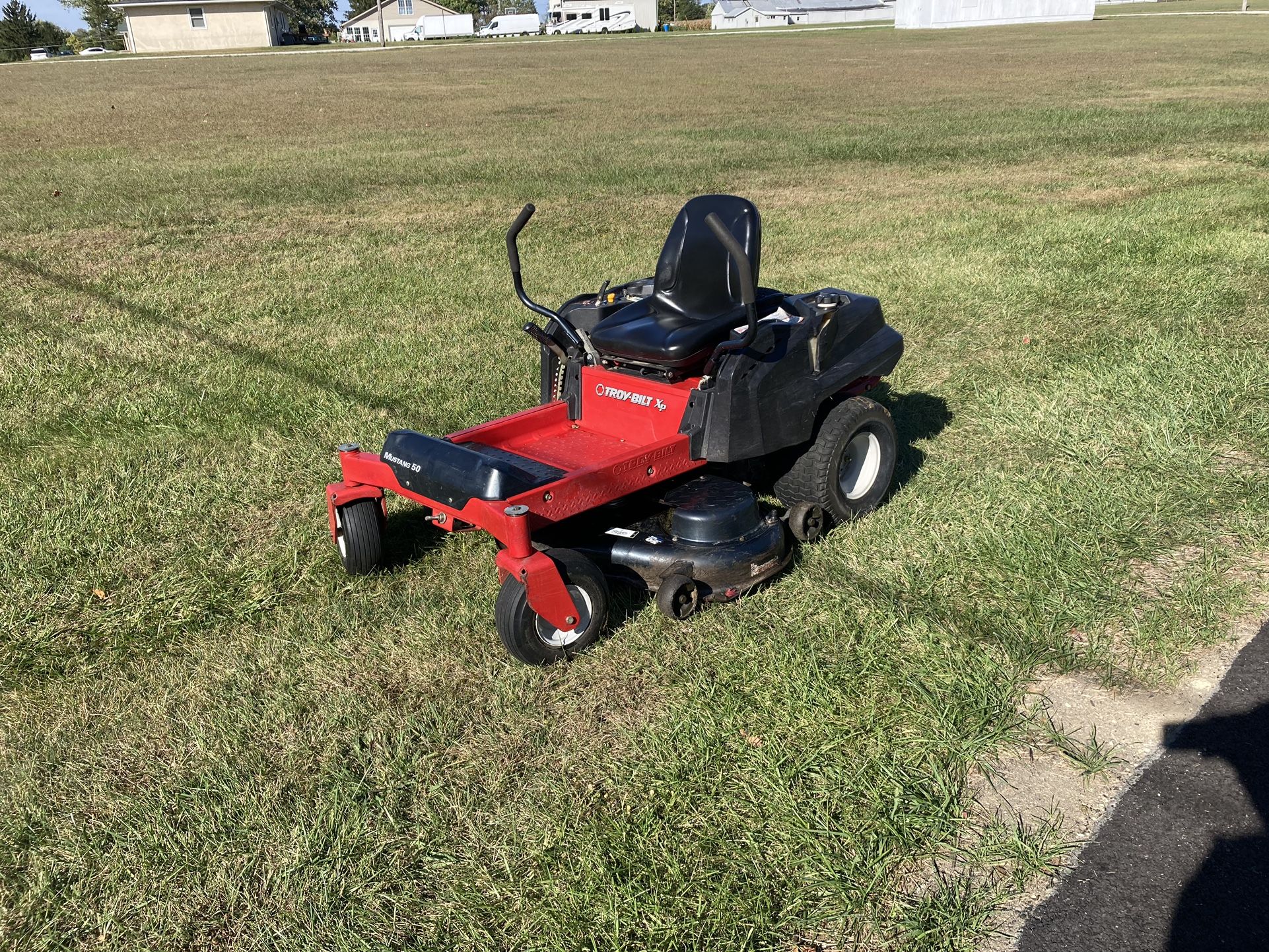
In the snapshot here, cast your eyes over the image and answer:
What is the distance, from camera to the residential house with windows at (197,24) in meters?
70.9

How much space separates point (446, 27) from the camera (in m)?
81.1

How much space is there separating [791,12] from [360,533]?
291ft

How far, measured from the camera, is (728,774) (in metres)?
2.89

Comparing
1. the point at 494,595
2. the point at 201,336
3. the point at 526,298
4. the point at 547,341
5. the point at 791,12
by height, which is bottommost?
the point at 494,595

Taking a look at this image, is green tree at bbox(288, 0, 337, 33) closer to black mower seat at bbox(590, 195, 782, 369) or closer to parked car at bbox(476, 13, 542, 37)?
parked car at bbox(476, 13, 542, 37)

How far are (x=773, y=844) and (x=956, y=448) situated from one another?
3.02m

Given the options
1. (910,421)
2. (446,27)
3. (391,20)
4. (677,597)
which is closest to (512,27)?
(446,27)

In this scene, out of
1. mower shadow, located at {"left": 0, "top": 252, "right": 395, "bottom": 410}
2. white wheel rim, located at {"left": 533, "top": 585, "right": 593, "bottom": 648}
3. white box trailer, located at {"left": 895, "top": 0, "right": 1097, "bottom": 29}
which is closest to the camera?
white wheel rim, located at {"left": 533, "top": 585, "right": 593, "bottom": 648}

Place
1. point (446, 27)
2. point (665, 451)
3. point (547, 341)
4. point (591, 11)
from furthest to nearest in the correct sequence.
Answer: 1. point (591, 11)
2. point (446, 27)
3. point (547, 341)
4. point (665, 451)

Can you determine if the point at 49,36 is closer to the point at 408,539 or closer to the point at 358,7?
the point at 358,7

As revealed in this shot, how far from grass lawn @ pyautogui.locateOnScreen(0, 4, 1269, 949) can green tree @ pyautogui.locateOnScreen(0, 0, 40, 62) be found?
80006 mm

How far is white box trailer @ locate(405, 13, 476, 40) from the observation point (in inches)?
3179

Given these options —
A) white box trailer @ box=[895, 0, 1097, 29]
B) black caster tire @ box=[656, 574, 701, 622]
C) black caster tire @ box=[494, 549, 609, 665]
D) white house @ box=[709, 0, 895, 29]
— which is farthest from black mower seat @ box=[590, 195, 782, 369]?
white house @ box=[709, 0, 895, 29]

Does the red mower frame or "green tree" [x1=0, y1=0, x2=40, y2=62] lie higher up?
"green tree" [x1=0, y1=0, x2=40, y2=62]
